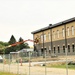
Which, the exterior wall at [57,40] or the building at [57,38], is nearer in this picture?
the building at [57,38]

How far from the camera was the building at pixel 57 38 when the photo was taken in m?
61.8

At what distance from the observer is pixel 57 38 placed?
68.4 m

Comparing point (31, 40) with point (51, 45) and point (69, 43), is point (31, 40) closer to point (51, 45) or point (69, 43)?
point (51, 45)

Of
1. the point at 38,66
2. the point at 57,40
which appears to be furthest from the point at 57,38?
the point at 38,66

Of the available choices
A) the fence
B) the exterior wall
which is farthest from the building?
the fence

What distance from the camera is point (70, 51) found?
59.9 meters

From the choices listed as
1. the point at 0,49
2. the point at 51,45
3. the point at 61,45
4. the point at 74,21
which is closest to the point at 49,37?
the point at 51,45

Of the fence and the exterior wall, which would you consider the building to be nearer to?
the exterior wall

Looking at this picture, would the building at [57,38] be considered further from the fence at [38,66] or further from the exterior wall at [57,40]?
the fence at [38,66]

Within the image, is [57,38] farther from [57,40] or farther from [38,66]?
[38,66]

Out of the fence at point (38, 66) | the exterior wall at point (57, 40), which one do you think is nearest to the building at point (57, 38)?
the exterior wall at point (57, 40)

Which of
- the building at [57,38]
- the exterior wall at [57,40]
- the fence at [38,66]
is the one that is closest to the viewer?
the fence at [38,66]

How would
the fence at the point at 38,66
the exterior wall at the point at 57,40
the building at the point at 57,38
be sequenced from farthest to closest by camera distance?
the exterior wall at the point at 57,40 < the building at the point at 57,38 < the fence at the point at 38,66

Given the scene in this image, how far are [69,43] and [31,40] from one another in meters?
23.3
